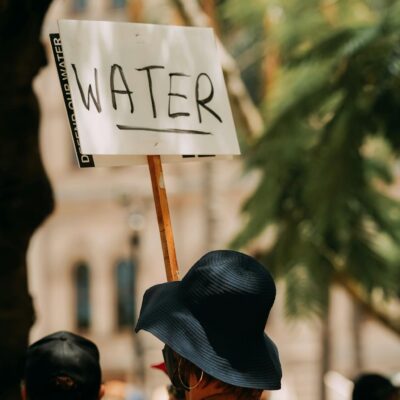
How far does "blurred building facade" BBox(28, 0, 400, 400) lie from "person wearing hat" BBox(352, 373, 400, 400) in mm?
21337

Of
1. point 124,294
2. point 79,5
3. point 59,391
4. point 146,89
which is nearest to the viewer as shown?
point 59,391

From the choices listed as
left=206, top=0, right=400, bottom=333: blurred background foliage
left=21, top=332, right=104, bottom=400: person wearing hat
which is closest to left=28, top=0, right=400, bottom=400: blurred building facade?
left=206, top=0, right=400, bottom=333: blurred background foliage

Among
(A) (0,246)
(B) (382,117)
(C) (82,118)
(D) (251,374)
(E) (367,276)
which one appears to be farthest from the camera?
(E) (367,276)

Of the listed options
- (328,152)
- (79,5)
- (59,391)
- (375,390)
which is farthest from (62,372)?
(79,5)

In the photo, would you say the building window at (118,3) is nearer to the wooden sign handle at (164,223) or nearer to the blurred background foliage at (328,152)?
the blurred background foliage at (328,152)

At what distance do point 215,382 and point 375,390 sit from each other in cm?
267

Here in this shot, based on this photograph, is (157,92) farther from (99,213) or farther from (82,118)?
(99,213)

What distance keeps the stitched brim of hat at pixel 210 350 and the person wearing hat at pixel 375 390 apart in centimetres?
252

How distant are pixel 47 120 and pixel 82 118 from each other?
2854 cm

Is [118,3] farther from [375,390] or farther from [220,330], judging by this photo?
[220,330]

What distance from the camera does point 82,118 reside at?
12.7 ft

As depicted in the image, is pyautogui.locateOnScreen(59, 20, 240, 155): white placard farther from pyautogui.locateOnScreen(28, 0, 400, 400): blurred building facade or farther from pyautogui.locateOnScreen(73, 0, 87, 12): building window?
pyautogui.locateOnScreen(73, 0, 87, 12): building window

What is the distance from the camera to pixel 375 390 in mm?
5707

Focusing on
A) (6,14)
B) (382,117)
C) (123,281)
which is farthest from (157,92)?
(123,281)
